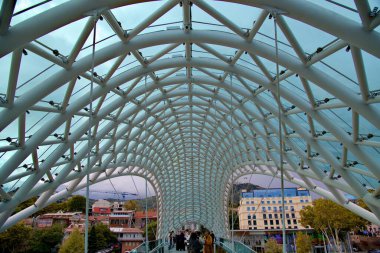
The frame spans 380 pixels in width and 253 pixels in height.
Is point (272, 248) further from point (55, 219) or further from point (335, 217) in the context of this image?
point (55, 219)

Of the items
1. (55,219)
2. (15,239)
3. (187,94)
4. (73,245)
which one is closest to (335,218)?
(187,94)

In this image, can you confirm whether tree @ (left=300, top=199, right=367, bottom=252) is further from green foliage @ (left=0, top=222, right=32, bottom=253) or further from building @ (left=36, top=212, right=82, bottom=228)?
building @ (left=36, top=212, right=82, bottom=228)

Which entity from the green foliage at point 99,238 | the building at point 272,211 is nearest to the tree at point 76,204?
the green foliage at point 99,238

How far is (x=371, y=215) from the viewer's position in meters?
22.5

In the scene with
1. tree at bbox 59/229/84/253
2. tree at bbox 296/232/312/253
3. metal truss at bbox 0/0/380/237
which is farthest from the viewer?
tree at bbox 296/232/312/253

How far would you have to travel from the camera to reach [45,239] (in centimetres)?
6000

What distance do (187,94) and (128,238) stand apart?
2336 inches

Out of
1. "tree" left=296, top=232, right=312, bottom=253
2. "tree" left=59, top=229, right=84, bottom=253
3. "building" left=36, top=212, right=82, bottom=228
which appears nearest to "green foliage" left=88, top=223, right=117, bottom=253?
"tree" left=59, top=229, right=84, bottom=253

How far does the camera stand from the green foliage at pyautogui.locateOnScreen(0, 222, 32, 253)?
169 ft

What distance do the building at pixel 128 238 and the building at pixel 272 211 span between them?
36259 mm

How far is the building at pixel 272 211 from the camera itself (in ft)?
331

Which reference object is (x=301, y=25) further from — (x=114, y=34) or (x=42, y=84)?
(x=42, y=84)

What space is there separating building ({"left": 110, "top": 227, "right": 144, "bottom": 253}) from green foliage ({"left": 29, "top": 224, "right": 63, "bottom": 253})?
15.6 meters

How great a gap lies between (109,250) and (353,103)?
6845cm
